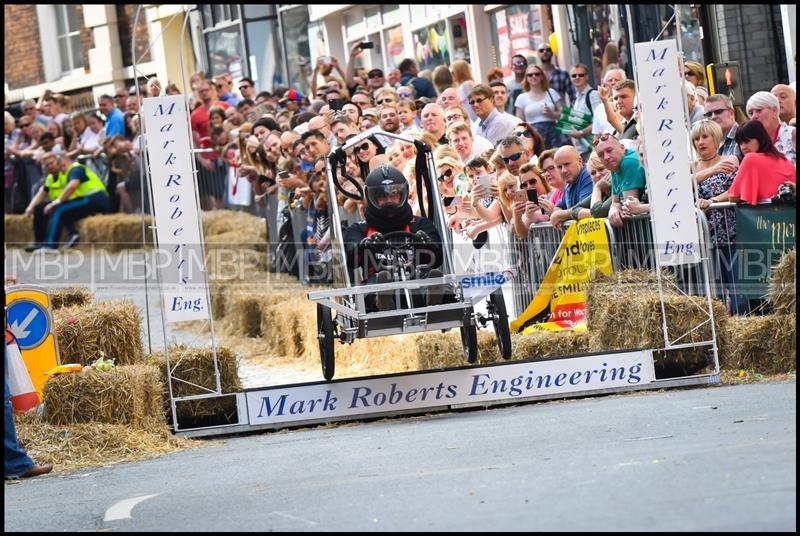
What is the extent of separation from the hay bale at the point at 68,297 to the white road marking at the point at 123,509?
6112 millimetres

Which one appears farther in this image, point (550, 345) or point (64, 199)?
point (64, 199)

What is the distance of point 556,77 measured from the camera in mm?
19375

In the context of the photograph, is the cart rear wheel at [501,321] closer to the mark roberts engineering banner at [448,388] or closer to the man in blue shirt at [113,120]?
the mark roberts engineering banner at [448,388]

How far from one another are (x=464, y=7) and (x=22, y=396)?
1587cm

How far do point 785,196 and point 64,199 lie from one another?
762 inches

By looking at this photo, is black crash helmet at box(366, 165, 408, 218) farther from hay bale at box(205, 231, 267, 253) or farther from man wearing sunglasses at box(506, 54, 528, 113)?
hay bale at box(205, 231, 267, 253)

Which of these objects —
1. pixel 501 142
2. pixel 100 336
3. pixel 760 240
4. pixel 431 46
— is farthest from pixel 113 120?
pixel 760 240

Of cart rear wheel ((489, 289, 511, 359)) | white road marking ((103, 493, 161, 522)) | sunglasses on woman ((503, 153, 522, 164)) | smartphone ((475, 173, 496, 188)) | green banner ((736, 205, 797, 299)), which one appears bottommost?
white road marking ((103, 493, 161, 522))

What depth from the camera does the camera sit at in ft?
43.0

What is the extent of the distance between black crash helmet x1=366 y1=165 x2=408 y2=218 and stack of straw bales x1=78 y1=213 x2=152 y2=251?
50.8ft

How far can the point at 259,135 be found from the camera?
21688mm

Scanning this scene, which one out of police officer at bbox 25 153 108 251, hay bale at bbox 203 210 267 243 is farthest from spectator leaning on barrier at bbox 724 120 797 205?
police officer at bbox 25 153 108 251

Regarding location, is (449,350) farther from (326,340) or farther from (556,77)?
(556,77)

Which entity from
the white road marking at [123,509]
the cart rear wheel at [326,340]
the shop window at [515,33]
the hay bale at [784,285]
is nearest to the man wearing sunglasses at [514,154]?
the cart rear wheel at [326,340]
